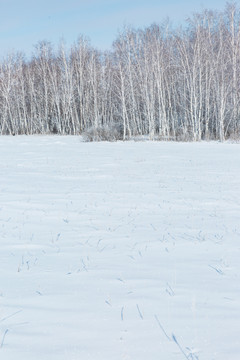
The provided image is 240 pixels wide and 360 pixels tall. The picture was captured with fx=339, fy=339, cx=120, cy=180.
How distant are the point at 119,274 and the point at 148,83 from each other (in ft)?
91.1

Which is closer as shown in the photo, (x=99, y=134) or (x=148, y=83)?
(x=99, y=134)

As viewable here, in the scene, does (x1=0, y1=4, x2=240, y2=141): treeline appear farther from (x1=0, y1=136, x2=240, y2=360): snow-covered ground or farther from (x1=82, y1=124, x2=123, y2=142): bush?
(x1=0, y1=136, x2=240, y2=360): snow-covered ground

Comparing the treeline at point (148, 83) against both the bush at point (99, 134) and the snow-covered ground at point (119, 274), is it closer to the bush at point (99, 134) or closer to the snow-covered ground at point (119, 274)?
the bush at point (99, 134)

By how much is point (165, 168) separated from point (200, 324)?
368 inches

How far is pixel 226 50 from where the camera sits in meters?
25.9

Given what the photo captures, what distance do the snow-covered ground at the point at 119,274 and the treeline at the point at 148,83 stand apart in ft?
Answer: 60.3

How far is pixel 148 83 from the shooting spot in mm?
29312

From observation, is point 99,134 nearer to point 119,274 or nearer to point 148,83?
point 148,83

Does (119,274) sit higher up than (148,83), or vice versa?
(148,83)

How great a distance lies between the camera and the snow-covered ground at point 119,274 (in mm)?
2076

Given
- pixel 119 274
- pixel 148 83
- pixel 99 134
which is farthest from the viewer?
pixel 148 83

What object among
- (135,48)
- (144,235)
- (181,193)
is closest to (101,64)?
(135,48)

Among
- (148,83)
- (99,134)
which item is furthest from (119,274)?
(148,83)

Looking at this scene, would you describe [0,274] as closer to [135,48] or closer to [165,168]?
[165,168]
